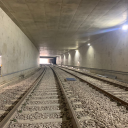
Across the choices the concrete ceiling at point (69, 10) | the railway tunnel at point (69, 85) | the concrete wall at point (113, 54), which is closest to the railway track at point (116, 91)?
the railway tunnel at point (69, 85)

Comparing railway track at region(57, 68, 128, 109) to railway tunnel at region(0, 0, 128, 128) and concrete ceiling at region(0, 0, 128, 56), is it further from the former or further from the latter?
concrete ceiling at region(0, 0, 128, 56)

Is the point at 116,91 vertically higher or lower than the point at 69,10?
lower

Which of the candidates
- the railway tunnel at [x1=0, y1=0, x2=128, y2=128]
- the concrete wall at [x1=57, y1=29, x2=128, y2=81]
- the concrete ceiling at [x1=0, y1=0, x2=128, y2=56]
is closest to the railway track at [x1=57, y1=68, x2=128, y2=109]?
the railway tunnel at [x1=0, y1=0, x2=128, y2=128]

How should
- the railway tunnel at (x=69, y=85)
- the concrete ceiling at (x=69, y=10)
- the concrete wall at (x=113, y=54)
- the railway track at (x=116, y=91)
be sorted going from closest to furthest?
the railway tunnel at (x=69, y=85)
the railway track at (x=116, y=91)
the concrete ceiling at (x=69, y=10)
the concrete wall at (x=113, y=54)

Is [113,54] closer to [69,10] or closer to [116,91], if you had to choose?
[116,91]

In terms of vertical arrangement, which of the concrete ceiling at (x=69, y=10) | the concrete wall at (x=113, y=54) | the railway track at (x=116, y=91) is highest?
the concrete ceiling at (x=69, y=10)

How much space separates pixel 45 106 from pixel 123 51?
8714 mm

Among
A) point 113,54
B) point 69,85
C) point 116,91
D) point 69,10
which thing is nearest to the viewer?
point 116,91

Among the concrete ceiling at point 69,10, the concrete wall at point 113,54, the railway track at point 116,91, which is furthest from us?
the concrete wall at point 113,54

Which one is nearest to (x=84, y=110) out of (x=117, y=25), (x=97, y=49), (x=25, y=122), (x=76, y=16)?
(x=25, y=122)

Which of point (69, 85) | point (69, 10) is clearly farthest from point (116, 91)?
point (69, 10)

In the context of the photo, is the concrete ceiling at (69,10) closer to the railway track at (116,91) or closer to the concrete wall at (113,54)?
the concrete wall at (113,54)

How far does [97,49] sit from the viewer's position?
15.5 metres

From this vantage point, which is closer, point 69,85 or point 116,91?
point 116,91
